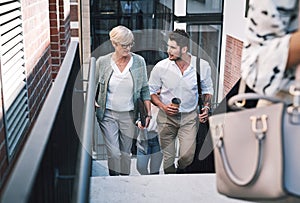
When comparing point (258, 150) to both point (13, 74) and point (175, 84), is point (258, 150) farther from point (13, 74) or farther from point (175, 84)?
point (175, 84)

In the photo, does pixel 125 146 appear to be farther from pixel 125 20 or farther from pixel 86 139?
pixel 125 20

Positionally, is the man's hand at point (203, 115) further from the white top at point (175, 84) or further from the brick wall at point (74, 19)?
the brick wall at point (74, 19)

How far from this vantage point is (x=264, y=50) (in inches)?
52.4

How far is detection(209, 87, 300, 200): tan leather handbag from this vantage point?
1205 millimetres

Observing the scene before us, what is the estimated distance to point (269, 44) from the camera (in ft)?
4.33

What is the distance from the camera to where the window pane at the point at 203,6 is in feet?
29.5

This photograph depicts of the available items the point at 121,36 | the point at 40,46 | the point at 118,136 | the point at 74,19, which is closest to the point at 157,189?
the point at 118,136

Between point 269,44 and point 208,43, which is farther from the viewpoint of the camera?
point 208,43

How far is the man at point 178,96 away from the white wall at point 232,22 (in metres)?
3.39

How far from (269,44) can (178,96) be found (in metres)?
3.37

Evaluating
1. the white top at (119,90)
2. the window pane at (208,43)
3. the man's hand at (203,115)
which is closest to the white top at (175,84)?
the man's hand at (203,115)

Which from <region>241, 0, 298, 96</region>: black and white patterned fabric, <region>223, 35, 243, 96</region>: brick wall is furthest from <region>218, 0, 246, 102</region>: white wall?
<region>241, 0, 298, 96</region>: black and white patterned fabric

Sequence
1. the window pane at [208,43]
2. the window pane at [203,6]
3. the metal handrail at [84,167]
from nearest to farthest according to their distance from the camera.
Result: the metal handrail at [84,167]
the window pane at [203,6]
the window pane at [208,43]

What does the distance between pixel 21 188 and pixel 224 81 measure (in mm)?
8316
